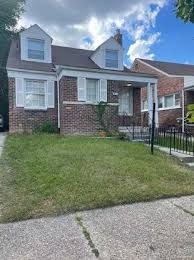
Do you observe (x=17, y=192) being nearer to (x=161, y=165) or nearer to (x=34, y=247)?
(x=34, y=247)

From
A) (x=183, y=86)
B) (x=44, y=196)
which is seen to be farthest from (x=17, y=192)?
(x=183, y=86)

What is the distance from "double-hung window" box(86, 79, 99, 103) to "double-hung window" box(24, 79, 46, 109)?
249 centimetres

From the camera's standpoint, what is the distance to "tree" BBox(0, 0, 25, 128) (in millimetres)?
22062

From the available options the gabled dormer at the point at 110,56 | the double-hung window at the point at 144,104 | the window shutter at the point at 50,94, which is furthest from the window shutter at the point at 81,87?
the double-hung window at the point at 144,104

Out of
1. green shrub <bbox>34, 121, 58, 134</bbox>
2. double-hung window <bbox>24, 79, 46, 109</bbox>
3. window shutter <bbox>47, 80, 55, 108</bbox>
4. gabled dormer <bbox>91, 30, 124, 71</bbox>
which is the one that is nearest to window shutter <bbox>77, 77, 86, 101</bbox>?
window shutter <bbox>47, 80, 55, 108</bbox>

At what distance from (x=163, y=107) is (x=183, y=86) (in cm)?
258

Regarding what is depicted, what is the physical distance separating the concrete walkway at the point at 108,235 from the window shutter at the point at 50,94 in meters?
11.0

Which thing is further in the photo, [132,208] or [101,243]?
[132,208]

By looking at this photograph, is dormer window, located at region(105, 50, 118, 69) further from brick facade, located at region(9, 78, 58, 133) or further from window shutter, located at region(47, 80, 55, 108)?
brick facade, located at region(9, 78, 58, 133)

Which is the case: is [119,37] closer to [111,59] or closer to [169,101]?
[111,59]

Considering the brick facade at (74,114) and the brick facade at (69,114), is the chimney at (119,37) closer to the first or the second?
the brick facade at (69,114)

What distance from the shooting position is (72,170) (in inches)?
266

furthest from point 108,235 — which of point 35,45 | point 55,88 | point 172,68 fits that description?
point 172,68

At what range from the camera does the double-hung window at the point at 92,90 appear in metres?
14.6
